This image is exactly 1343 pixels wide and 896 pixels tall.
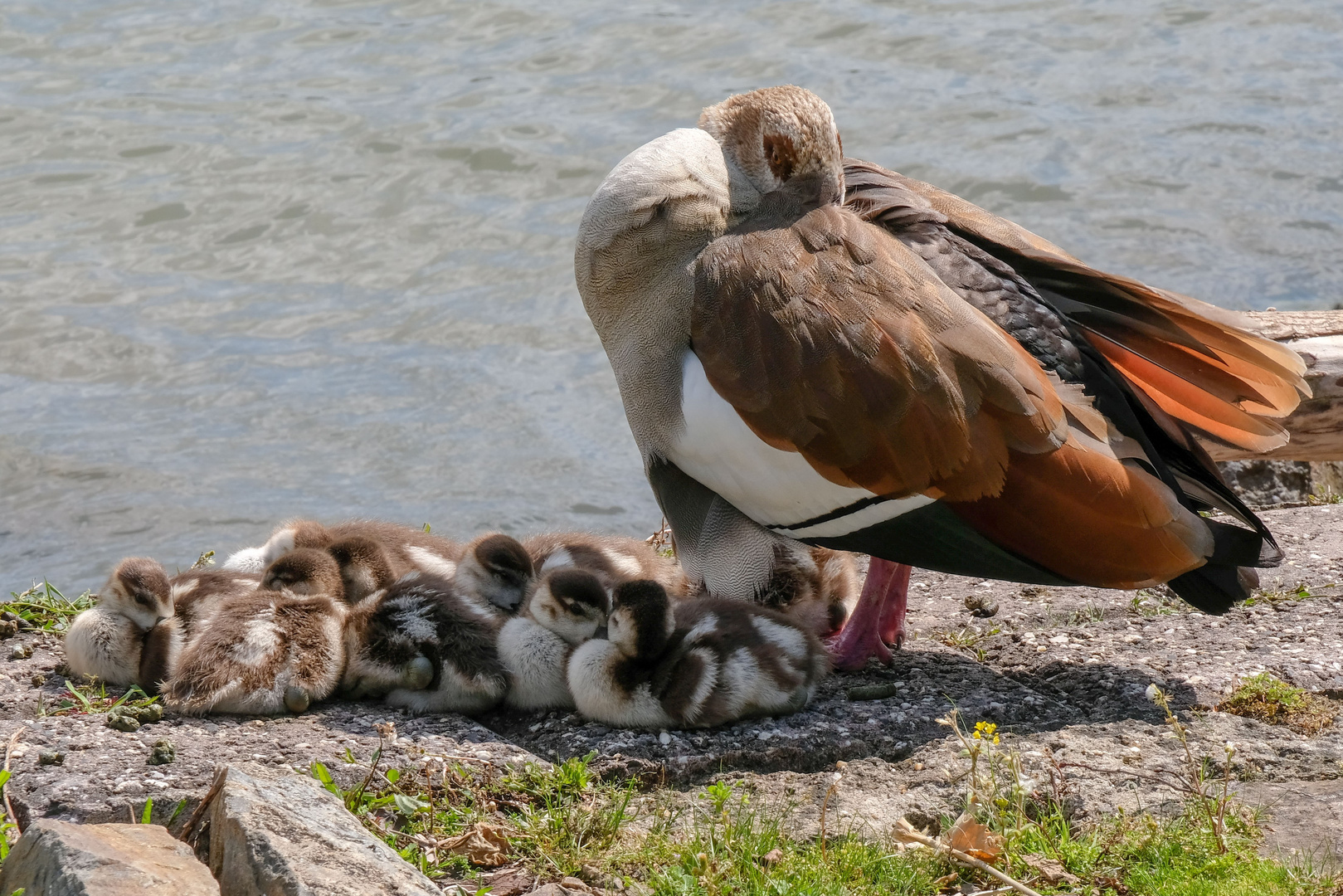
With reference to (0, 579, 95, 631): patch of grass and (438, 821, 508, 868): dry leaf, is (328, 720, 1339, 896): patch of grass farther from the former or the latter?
(0, 579, 95, 631): patch of grass

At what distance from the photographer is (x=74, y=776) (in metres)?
3.65

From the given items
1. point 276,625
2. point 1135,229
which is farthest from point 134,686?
point 1135,229

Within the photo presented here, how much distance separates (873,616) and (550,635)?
1.18m

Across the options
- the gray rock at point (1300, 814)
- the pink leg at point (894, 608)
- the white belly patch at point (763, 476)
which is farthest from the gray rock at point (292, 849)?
the pink leg at point (894, 608)

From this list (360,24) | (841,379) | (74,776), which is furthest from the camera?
(360,24)

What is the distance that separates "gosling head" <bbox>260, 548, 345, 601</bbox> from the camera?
4676mm

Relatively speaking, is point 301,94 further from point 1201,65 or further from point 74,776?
point 74,776

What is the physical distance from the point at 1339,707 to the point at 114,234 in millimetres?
9915

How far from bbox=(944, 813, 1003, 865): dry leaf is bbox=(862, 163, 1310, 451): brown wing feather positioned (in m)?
1.68

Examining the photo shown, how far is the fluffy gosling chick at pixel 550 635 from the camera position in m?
4.42

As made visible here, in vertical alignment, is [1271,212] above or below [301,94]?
below

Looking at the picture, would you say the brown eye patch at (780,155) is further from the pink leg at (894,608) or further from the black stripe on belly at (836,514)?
the pink leg at (894,608)

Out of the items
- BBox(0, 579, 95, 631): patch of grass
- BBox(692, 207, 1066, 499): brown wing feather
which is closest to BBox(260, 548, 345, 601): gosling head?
BBox(0, 579, 95, 631): patch of grass

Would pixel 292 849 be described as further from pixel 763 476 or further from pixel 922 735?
pixel 922 735
